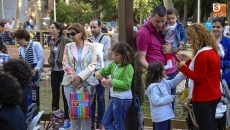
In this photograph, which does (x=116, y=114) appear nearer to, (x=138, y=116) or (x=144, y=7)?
(x=138, y=116)

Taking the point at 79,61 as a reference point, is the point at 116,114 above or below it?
below

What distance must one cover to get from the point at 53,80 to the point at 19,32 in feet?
3.15

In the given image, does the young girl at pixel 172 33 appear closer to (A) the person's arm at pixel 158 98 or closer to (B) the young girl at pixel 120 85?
(A) the person's arm at pixel 158 98

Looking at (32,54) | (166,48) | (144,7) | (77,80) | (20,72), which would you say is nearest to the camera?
(20,72)

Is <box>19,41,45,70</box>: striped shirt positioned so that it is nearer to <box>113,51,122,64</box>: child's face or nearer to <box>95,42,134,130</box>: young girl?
<box>95,42,134,130</box>: young girl

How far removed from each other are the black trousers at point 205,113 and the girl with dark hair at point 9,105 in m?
2.07

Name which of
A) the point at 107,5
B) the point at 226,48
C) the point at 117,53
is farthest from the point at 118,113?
the point at 107,5

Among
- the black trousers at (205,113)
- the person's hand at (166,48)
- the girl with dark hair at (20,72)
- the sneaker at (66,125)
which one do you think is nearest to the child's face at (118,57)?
the person's hand at (166,48)

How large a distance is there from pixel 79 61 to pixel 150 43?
3.92 ft

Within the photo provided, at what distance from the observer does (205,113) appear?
15.6 feet

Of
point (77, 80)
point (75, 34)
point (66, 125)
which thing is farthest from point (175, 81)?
point (66, 125)

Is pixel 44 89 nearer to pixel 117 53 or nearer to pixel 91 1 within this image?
pixel 117 53

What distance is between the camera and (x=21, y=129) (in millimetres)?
3521

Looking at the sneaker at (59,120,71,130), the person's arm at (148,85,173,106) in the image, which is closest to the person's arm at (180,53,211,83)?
the person's arm at (148,85,173,106)
